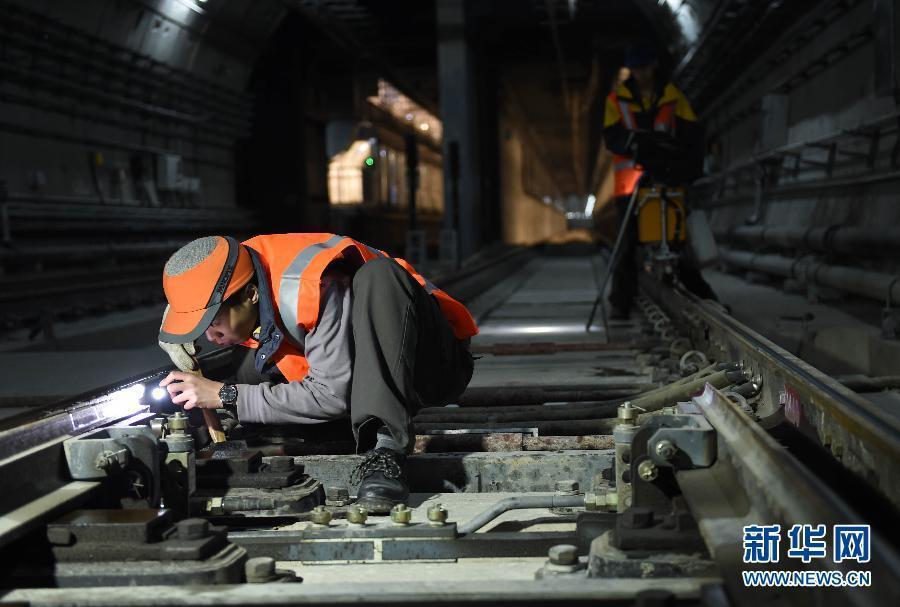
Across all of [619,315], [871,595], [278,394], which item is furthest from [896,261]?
[871,595]

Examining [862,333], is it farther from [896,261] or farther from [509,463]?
[509,463]

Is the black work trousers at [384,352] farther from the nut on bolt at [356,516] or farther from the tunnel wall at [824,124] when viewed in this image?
the tunnel wall at [824,124]

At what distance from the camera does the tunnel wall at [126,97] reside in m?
12.3

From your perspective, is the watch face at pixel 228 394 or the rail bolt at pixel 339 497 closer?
the rail bolt at pixel 339 497

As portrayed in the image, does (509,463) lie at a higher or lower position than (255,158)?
lower

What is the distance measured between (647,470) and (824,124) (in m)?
9.42

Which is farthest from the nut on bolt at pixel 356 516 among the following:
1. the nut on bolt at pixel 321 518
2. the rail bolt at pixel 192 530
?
the rail bolt at pixel 192 530

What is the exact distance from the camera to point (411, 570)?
244 centimetres

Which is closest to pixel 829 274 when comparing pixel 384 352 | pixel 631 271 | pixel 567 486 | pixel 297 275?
pixel 631 271

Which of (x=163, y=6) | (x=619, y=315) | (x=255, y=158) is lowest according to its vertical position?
(x=619, y=315)

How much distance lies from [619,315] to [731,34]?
6606 millimetres

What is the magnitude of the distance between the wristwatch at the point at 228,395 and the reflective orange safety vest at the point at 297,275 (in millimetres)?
173

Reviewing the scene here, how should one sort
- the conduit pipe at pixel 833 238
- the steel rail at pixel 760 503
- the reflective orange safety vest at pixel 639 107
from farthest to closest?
the reflective orange safety vest at pixel 639 107 < the conduit pipe at pixel 833 238 < the steel rail at pixel 760 503

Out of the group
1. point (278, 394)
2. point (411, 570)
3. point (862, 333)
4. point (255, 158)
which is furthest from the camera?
point (255, 158)
